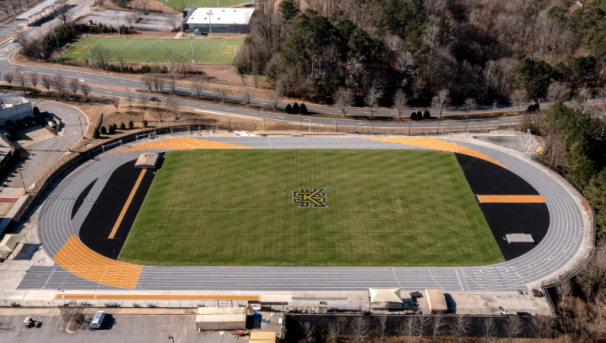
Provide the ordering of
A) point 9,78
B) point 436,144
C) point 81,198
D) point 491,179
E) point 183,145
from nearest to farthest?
point 81,198, point 491,179, point 183,145, point 436,144, point 9,78

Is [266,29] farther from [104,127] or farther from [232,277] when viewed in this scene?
[232,277]

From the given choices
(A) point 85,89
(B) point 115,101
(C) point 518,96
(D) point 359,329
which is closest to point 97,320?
(D) point 359,329

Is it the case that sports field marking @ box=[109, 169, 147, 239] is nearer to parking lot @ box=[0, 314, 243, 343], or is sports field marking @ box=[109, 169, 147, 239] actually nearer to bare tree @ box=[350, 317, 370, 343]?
parking lot @ box=[0, 314, 243, 343]

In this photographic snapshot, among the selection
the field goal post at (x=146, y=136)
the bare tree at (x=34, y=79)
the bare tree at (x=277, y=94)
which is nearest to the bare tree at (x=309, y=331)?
the field goal post at (x=146, y=136)

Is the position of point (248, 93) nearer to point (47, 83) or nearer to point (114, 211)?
point (47, 83)

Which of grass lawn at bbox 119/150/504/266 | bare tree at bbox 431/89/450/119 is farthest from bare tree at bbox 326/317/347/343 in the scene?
bare tree at bbox 431/89/450/119

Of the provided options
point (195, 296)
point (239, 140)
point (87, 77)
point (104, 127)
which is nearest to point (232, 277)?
point (195, 296)
